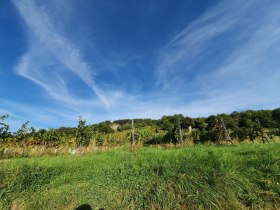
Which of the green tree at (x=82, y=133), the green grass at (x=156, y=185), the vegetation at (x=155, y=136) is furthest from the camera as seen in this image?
the green tree at (x=82, y=133)

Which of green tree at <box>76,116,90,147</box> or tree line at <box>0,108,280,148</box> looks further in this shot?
green tree at <box>76,116,90,147</box>

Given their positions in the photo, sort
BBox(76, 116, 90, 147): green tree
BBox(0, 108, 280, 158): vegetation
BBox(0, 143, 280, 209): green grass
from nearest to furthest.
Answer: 1. BBox(0, 143, 280, 209): green grass
2. BBox(0, 108, 280, 158): vegetation
3. BBox(76, 116, 90, 147): green tree

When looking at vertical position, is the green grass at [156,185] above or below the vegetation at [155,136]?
below

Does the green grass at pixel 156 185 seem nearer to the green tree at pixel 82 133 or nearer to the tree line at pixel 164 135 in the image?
the tree line at pixel 164 135

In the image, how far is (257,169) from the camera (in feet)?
16.4

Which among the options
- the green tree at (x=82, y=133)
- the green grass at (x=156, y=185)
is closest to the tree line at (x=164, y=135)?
the green tree at (x=82, y=133)

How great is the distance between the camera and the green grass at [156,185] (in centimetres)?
441

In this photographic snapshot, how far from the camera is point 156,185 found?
4895 millimetres

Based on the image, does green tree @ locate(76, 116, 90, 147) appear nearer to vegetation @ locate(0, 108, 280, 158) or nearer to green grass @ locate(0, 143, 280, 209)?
vegetation @ locate(0, 108, 280, 158)

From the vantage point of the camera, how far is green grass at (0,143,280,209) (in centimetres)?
441

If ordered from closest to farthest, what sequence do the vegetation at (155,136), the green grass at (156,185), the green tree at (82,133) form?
the green grass at (156,185), the vegetation at (155,136), the green tree at (82,133)

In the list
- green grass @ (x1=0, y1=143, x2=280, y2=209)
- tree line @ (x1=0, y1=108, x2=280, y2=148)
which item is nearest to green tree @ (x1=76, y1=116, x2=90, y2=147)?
tree line @ (x1=0, y1=108, x2=280, y2=148)

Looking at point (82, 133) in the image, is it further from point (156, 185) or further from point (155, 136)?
point (156, 185)

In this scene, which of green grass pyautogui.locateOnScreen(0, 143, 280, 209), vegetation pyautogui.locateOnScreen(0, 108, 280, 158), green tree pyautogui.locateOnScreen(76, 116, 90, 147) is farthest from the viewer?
green tree pyautogui.locateOnScreen(76, 116, 90, 147)
